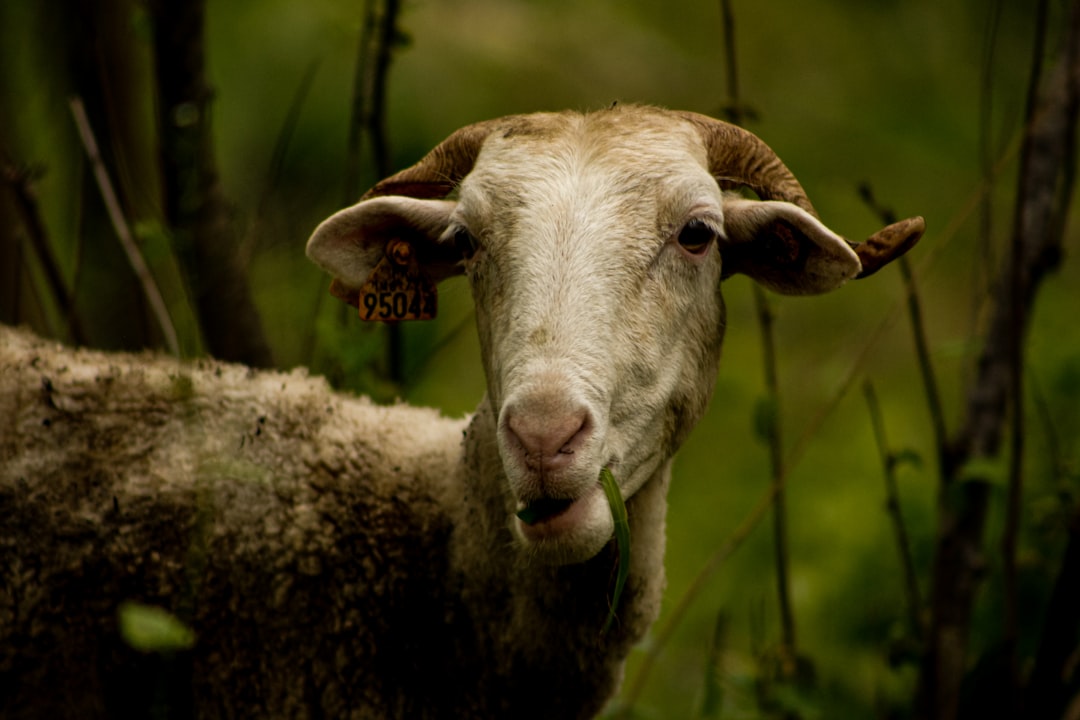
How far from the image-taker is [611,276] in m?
2.49

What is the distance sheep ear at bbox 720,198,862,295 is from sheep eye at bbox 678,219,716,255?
11 centimetres

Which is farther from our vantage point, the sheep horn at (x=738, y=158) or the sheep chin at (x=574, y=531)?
the sheep horn at (x=738, y=158)

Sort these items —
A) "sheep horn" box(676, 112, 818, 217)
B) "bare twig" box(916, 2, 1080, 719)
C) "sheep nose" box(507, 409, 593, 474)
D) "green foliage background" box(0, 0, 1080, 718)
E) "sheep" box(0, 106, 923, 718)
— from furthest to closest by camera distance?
"green foliage background" box(0, 0, 1080, 718), "bare twig" box(916, 2, 1080, 719), "sheep horn" box(676, 112, 818, 217), "sheep" box(0, 106, 923, 718), "sheep nose" box(507, 409, 593, 474)

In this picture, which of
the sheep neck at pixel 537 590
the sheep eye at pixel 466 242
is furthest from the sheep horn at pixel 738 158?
the sheep neck at pixel 537 590

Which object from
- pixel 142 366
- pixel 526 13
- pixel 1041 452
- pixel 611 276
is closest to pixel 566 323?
pixel 611 276

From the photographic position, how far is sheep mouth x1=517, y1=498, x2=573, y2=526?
2.27 meters

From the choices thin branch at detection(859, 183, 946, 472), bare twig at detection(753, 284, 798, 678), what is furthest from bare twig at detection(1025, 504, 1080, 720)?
bare twig at detection(753, 284, 798, 678)

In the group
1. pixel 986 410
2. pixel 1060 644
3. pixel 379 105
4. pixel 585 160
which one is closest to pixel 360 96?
pixel 379 105

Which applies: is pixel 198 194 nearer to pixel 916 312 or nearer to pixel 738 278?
pixel 916 312

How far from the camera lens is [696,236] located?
8.78 ft

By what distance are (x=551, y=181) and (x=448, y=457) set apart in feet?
2.77

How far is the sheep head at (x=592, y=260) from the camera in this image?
7.49ft

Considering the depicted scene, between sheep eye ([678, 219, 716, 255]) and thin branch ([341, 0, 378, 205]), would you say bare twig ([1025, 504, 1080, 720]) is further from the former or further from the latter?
thin branch ([341, 0, 378, 205])

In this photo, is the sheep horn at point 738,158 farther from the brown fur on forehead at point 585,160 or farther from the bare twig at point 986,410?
the bare twig at point 986,410
